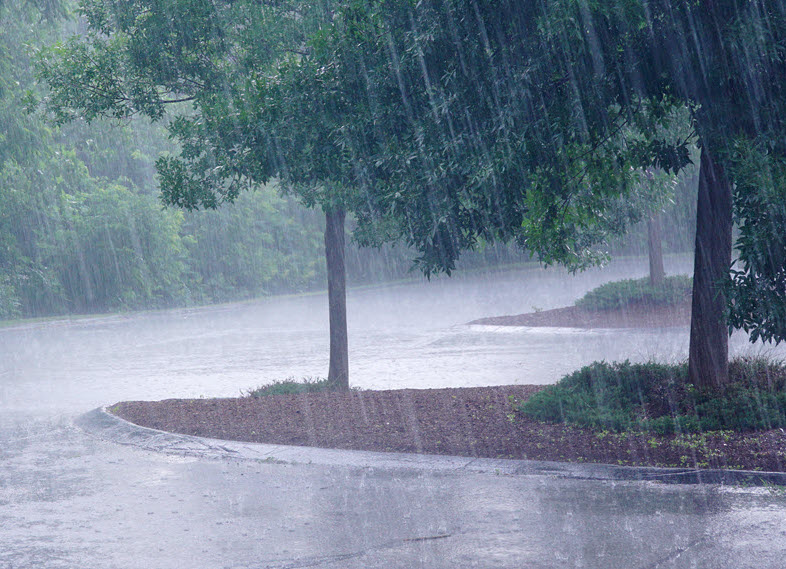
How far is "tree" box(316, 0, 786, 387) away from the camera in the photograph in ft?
23.2

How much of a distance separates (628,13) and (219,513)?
5.34 metres

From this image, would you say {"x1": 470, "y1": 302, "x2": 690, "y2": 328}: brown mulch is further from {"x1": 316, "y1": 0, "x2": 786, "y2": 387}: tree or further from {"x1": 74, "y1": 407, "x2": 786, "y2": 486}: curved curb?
{"x1": 74, "y1": 407, "x2": 786, "y2": 486}: curved curb

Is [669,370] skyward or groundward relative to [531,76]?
groundward

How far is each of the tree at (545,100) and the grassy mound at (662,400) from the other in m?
1.40

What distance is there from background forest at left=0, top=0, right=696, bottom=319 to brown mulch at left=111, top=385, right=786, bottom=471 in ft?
46.9

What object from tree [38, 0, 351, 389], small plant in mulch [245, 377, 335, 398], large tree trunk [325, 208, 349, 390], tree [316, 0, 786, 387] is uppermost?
tree [38, 0, 351, 389]

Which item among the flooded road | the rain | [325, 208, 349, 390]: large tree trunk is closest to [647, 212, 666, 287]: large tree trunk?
the flooded road

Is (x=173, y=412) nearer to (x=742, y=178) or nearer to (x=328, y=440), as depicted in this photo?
(x=328, y=440)

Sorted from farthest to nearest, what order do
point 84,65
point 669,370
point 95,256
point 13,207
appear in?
point 95,256 < point 13,207 < point 84,65 < point 669,370

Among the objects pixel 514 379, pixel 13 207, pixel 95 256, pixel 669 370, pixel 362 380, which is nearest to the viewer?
pixel 669 370

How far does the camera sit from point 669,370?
10062 millimetres

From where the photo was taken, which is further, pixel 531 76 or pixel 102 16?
pixel 102 16

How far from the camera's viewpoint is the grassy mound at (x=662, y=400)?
838 centimetres

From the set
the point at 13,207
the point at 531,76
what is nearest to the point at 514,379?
the point at 531,76
